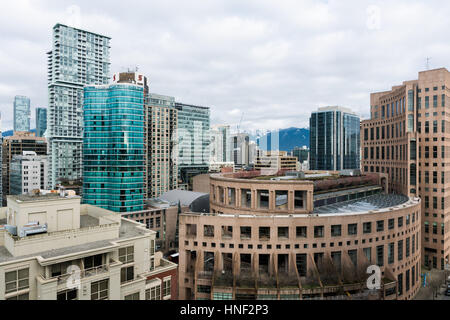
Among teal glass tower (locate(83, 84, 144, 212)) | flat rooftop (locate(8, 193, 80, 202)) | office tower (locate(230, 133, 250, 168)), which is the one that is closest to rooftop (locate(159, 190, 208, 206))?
teal glass tower (locate(83, 84, 144, 212))

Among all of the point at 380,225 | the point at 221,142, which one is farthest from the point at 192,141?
the point at 380,225

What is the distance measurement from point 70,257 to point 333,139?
15134 centimetres

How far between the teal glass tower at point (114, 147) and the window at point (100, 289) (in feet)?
154

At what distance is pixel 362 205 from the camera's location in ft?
123

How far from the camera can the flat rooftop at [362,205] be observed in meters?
34.3

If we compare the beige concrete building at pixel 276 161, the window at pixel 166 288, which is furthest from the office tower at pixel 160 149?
the window at pixel 166 288

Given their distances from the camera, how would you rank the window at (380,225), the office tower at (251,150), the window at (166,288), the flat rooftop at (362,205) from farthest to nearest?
the office tower at (251,150)
the flat rooftop at (362,205)
the window at (380,225)
the window at (166,288)

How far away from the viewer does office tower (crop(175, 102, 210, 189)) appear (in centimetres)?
10975

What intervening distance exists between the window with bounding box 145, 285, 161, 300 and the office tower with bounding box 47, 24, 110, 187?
9599 cm

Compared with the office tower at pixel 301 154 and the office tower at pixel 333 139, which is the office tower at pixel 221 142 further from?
the office tower at pixel 333 139

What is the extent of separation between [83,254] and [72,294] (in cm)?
215

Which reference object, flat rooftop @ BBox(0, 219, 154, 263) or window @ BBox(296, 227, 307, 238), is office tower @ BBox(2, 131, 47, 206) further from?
window @ BBox(296, 227, 307, 238)

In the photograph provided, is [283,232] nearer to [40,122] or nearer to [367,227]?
[367,227]

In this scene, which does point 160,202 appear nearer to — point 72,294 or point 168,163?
point 168,163
